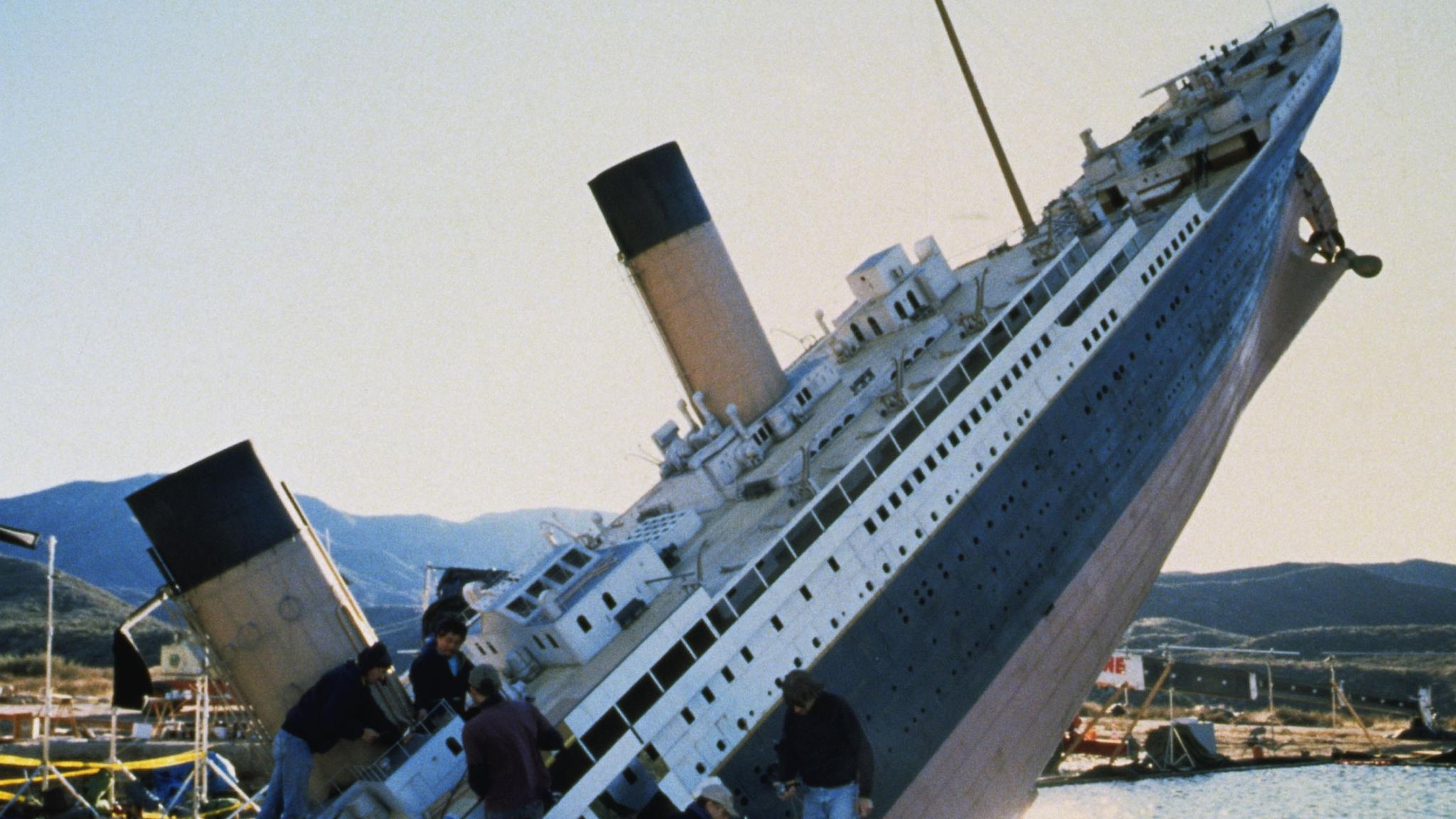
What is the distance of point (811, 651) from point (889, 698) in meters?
1.25

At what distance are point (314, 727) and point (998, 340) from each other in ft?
31.3

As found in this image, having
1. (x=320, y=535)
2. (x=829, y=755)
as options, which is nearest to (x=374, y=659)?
(x=829, y=755)

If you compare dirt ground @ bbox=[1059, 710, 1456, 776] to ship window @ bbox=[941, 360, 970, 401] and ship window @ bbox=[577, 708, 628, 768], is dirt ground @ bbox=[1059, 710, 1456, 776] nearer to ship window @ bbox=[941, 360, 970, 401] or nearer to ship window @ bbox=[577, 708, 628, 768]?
ship window @ bbox=[941, 360, 970, 401]

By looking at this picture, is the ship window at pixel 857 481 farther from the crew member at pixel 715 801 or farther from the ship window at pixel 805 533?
the crew member at pixel 715 801

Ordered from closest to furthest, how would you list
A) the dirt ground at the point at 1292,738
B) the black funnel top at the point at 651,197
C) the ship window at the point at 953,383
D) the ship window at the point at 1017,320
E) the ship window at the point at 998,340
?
the ship window at the point at 953,383 → the ship window at the point at 998,340 → the ship window at the point at 1017,320 → the black funnel top at the point at 651,197 → the dirt ground at the point at 1292,738

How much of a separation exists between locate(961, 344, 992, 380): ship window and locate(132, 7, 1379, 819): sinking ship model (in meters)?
0.06

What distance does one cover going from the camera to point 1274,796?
22.3 metres

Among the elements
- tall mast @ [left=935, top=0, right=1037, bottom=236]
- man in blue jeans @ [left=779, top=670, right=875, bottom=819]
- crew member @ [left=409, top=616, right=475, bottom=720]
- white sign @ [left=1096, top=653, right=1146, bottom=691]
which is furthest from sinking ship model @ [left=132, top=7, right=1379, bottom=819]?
white sign @ [left=1096, top=653, right=1146, bottom=691]

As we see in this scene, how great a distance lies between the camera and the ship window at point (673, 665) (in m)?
9.43

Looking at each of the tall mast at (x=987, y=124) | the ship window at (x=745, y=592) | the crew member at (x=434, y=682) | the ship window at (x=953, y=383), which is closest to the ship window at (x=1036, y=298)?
the ship window at (x=953, y=383)

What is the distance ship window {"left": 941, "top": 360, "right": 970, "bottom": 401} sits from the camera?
40.0 ft

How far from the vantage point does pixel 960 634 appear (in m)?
11.3

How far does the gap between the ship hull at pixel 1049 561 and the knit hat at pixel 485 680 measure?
3.47m

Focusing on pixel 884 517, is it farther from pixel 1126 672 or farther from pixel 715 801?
pixel 1126 672
